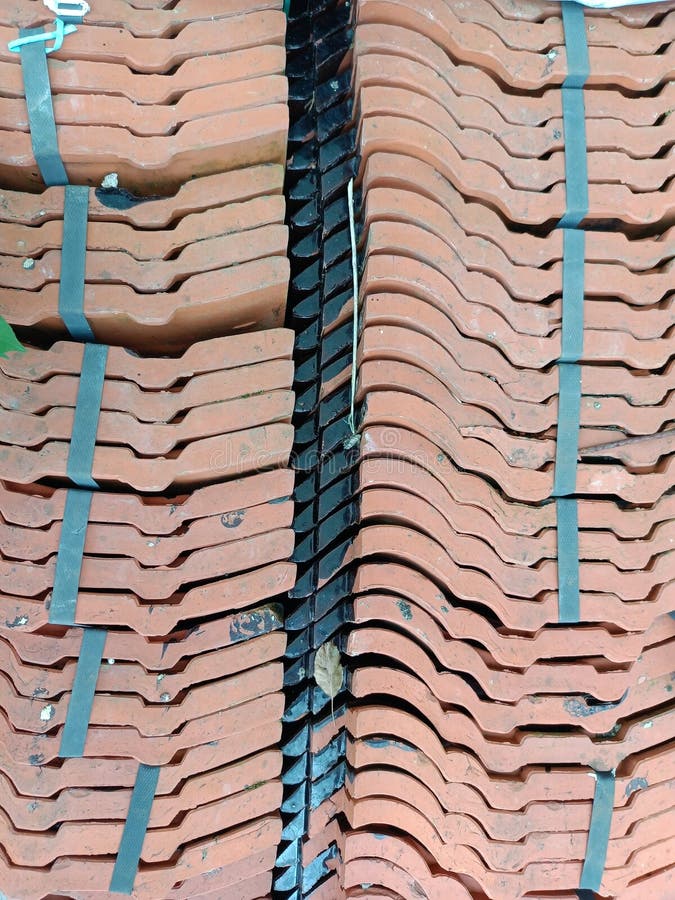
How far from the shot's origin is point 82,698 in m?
2.53

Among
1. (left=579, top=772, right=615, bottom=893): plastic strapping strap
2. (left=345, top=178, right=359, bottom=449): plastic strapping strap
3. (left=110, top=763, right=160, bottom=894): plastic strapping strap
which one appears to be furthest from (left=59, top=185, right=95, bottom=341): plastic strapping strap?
(left=579, top=772, right=615, bottom=893): plastic strapping strap

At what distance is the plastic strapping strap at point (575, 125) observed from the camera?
271 centimetres

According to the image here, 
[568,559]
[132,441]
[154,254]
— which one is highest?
[154,254]

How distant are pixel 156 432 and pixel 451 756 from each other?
5.33ft

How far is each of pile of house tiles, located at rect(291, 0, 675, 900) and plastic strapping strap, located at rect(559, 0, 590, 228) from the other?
0.01 metres

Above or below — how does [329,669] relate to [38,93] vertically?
below

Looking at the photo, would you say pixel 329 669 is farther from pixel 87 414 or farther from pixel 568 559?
pixel 87 414

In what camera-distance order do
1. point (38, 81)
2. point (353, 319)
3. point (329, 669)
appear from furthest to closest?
point (329, 669) → point (353, 319) → point (38, 81)

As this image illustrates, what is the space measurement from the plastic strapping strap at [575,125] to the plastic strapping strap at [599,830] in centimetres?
221

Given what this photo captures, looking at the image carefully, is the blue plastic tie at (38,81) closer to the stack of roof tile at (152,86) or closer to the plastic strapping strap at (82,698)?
the stack of roof tile at (152,86)

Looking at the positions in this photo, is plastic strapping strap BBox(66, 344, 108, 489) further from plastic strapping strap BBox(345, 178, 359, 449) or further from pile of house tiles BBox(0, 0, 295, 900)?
plastic strapping strap BBox(345, 178, 359, 449)

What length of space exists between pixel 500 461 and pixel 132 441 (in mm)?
1359

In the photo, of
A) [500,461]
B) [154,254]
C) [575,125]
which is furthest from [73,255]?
[575,125]

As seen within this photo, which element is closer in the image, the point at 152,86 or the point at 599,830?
the point at 152,86
